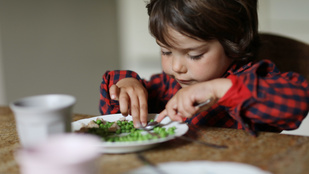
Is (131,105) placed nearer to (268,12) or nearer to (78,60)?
(268,12)

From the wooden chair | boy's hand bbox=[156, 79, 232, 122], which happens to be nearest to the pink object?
boy's hand bbox=[156, 79, 232, 122]

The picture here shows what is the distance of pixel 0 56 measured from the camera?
6.57 ft

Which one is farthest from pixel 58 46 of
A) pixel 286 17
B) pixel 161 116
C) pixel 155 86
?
pixel 161 116

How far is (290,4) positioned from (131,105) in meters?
1.62

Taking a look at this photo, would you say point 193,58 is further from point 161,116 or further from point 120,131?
point 120,131

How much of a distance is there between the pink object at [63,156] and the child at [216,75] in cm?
36

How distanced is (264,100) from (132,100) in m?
0.36

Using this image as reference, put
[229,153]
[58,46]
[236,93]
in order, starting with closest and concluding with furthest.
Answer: [229,153] → [236,93] → [58,46]

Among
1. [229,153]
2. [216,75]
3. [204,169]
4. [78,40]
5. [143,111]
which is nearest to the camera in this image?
[204,169]

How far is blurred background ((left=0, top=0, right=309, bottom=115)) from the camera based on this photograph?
207cm

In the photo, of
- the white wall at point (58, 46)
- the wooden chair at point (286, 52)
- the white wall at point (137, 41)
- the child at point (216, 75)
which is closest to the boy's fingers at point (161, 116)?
the child at point (216, 75)

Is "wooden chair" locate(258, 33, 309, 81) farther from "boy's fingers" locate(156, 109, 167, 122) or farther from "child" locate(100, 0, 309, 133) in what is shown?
"boy's fingers" locate(156, 109, 167, 122)

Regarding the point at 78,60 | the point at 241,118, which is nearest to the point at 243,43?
the point at 241,118

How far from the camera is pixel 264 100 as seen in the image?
0.75 m
